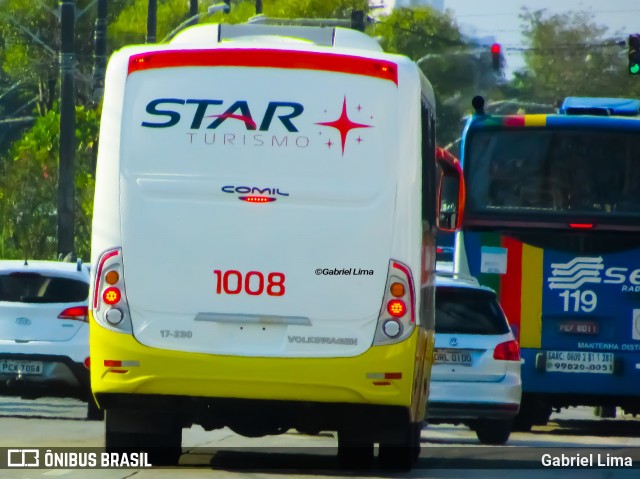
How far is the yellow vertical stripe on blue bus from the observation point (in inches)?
741

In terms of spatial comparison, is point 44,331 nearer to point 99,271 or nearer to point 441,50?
point 99,271

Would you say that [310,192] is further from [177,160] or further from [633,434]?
[633,434]

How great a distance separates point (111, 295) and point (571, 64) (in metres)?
86.0

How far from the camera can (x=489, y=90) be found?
89.6 metres

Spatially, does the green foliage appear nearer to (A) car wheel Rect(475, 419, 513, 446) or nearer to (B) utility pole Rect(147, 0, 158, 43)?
(B) utility pole Rect(147, 0, 158, 43)

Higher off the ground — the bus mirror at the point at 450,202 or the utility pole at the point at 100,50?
the utility pole at the point at 100,50

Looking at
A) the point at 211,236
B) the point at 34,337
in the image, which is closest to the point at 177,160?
the point at 211,236

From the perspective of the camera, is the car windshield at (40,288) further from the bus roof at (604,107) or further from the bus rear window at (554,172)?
the bus roof at (604,107)

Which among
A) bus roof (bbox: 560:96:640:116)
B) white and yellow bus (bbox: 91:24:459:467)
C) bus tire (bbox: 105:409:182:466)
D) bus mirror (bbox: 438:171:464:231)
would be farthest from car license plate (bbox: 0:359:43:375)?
white and yellow bus (bbox: 91:24:459:467)

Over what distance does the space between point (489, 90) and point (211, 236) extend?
78.7 metres

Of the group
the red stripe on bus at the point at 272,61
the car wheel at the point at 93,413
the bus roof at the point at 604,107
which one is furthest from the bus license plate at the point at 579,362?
the red stripe on bus at the point at 272,61

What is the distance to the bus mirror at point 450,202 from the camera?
13.9m

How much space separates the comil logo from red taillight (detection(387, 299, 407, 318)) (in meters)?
7.23

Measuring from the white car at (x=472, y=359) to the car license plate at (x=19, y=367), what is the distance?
4.04 meters
